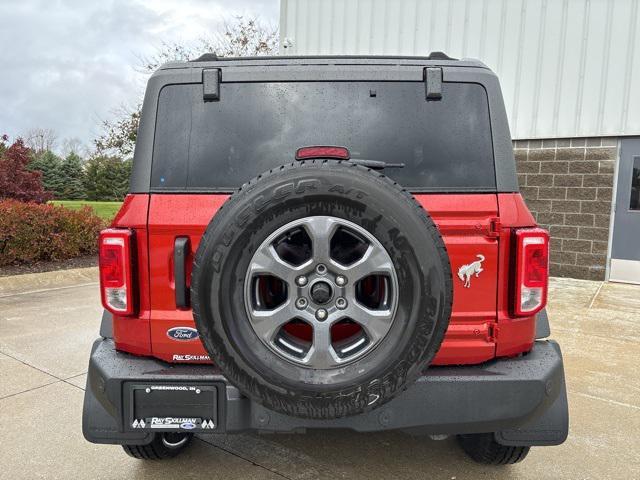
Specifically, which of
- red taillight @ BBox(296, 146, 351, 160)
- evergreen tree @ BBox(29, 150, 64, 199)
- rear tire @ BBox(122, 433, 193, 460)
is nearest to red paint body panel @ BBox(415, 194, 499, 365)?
red taillight @ BBox(296, 146, 351, 160)

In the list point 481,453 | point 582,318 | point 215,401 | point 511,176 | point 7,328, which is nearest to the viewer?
point 215,401

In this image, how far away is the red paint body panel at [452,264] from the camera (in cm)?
212

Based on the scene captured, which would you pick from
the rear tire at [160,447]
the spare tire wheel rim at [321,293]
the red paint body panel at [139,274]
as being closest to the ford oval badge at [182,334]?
the red paint body panel at [139,274]

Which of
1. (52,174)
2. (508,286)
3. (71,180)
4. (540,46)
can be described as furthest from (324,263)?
(52,174)

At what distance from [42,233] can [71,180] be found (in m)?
29.5

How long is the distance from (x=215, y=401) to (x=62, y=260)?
821 cm

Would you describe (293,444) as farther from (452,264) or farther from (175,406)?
(452,264)

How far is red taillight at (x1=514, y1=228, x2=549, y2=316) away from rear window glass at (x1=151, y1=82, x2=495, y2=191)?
0.37m

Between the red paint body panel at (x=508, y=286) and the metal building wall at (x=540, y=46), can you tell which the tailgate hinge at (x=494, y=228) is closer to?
the red paint body panel at (x=508, y=286)

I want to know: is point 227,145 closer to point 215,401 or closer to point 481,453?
point 215,401

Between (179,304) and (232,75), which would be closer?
(179,304)

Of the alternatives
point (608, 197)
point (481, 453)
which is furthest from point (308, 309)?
point (608, 197)

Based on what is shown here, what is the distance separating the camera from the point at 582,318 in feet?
19.9

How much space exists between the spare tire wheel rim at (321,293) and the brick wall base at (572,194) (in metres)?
7.77
